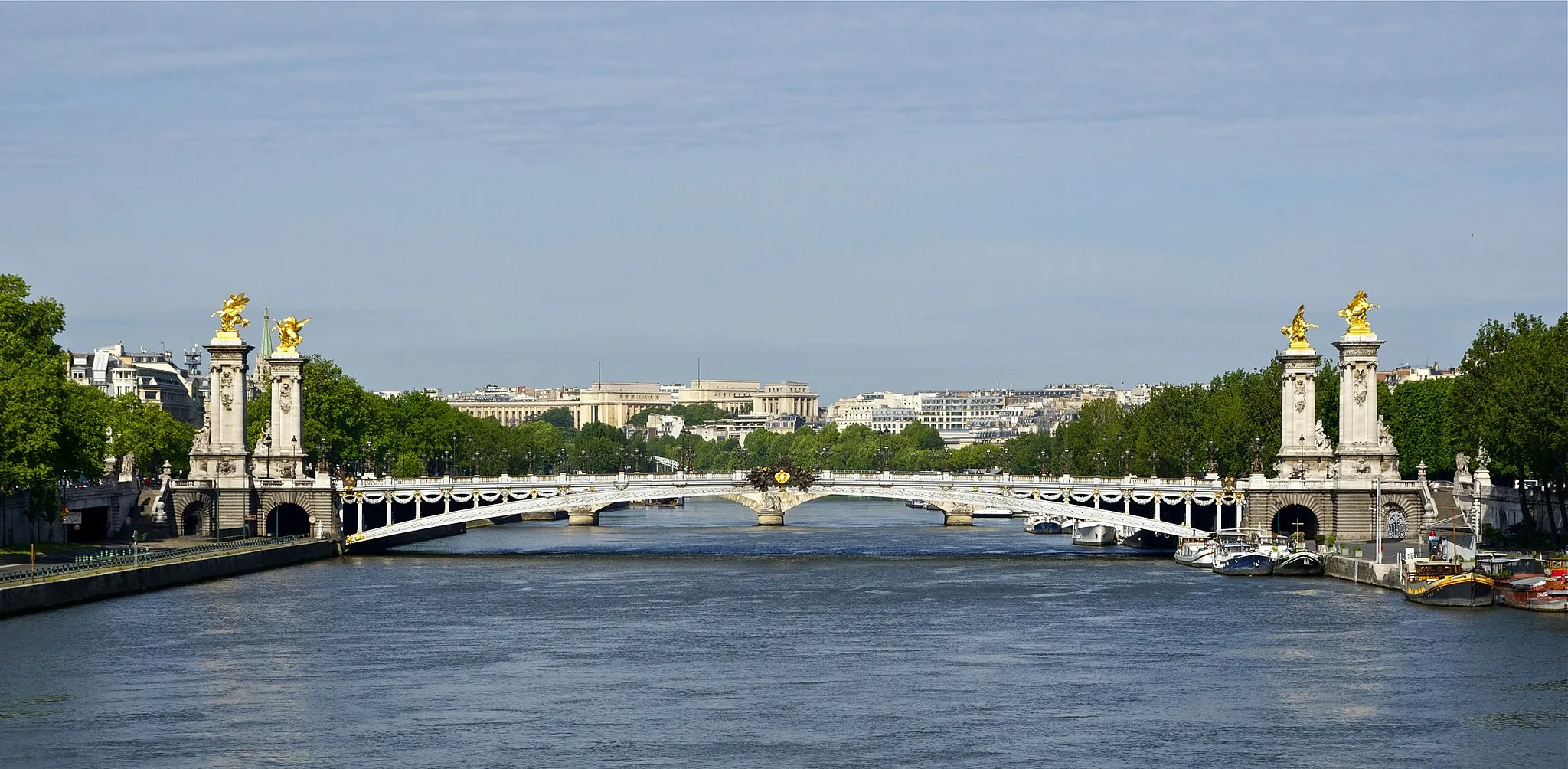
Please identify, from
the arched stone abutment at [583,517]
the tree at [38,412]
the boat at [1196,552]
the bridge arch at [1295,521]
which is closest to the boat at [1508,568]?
the boat at [1196,552]

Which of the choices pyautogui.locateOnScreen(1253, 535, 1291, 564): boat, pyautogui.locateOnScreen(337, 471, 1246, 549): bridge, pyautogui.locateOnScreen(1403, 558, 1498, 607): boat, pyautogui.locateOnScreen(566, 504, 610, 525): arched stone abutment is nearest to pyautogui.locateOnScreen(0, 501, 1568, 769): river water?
pyautogui.locateOnScreen(1403, 558, 1498, 607): boat

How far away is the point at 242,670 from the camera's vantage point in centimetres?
5431

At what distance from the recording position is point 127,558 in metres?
75.4

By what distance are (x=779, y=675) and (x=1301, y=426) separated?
44.7 meters

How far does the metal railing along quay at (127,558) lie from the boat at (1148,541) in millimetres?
38836

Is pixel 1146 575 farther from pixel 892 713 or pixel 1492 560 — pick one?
pixel 892 713

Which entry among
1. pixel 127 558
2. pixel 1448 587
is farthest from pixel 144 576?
pixel 1448 587

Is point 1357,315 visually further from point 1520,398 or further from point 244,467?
point 244,467

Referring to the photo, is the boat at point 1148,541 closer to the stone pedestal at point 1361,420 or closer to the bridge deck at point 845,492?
the bridge deck at point 845,492

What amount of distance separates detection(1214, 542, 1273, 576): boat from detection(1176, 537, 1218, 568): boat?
1948 mm

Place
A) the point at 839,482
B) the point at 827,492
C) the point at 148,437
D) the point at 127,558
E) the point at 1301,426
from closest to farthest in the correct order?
the point at 127,558 < the point at 1301,426 < the point at 827,492 < the point at 839,482 < the point at 148,437

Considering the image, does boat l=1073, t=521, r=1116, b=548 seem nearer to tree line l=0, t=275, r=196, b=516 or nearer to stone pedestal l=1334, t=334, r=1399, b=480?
stone pedestal l=1334, t=334, r=1399, b=480

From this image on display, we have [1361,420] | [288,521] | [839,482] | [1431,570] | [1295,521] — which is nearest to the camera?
Answer: [1431,570]

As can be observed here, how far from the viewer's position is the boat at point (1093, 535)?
11075 cm
